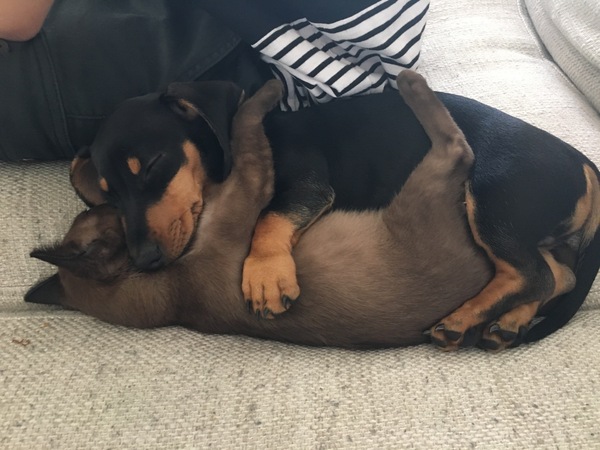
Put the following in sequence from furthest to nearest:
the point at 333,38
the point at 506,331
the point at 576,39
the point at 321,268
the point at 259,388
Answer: the point at 576,39 < the point at 333,38 < the point at 321,268 < the point at 506,331 < the point at 259,388

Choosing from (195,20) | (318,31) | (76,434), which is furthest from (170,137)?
(76,434)

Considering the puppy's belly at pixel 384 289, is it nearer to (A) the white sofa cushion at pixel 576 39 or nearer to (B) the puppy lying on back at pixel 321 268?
(B) the puppy lying on back at pixel 321 268

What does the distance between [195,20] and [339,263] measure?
2.62ft

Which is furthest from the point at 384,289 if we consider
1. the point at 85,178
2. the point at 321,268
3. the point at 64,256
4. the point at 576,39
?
the point at 576,39

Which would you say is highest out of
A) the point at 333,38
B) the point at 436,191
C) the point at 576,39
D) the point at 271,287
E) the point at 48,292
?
the point at 333,38

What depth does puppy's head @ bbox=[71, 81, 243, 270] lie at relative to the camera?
4.82ft

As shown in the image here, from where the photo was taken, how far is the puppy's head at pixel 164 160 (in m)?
1.47

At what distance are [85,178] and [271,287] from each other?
26.0 inches

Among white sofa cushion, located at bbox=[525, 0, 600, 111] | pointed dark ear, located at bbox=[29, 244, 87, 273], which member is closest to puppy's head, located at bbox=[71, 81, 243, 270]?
pointed dark ear, located at bbox=[29, 244, 87, 273]

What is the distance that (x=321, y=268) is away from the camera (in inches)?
58.5

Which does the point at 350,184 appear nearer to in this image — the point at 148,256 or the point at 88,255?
the point at 148,256

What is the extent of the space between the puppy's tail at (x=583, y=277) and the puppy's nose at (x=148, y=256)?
903 mm

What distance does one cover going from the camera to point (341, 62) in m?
1.71

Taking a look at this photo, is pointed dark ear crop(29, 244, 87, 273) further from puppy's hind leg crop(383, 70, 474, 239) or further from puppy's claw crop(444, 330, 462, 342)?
puppy's claw crop(444, 330, 462, 342)
